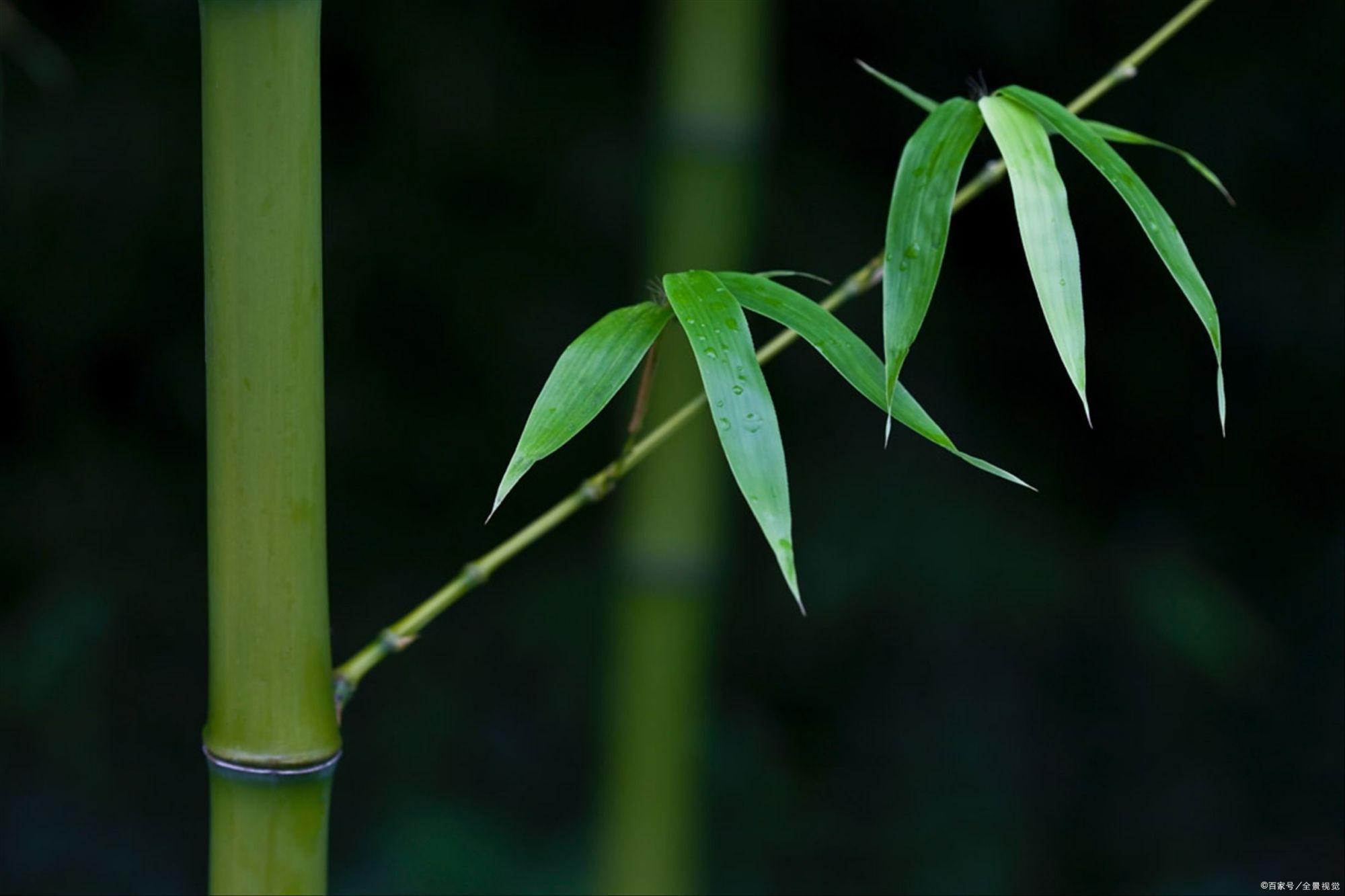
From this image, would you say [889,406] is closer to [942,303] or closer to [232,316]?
[232,316]

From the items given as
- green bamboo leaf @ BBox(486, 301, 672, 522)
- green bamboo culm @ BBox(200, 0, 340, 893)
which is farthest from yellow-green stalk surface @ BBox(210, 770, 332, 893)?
green bamboo leaf @ BBox(486, 301, 672, 522)

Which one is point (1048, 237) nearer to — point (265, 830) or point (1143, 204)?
point (1143, 204)

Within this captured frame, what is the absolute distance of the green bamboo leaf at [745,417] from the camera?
434 millimetres

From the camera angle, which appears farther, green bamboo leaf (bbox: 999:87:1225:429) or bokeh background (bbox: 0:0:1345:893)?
bokeh background (bbox: 0:0:1345:893)

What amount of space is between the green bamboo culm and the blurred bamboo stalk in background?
12.5 inches

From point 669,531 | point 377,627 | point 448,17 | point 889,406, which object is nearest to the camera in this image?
point 889,406

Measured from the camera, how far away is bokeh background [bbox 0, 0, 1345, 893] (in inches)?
→ 57.9

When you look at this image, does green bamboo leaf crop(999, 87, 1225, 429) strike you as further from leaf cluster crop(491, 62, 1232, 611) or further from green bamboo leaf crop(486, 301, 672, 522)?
green bamboo leaf crop(486, 301, 672, 522)

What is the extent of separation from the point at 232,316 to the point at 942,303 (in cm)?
123

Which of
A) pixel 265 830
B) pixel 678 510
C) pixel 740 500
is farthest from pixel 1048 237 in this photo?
pixel 740 500

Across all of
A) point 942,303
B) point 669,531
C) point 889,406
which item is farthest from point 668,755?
point 942,303

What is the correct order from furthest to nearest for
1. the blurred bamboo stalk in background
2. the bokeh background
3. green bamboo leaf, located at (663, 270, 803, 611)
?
the bokeh background, the blurred bamboo stalk in background, green bamboo leaf, located at (663, 270, 803, 611)

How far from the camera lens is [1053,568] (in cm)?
166

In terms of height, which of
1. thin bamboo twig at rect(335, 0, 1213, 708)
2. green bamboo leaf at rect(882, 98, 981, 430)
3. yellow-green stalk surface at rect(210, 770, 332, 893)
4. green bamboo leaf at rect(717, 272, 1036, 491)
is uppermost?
green bamboo leaf at rect(882, 98, 981, 430)
